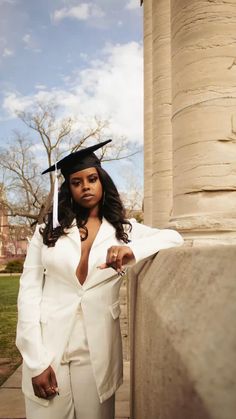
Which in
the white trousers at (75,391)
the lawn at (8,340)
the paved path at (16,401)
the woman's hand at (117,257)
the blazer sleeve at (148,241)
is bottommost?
the lawn at (8,340)

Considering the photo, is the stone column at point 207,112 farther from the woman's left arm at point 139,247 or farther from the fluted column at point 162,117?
the fluted column at point 162,117

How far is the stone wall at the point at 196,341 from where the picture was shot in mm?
773

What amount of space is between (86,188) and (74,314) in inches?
28.9

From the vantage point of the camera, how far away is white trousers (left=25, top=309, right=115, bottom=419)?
1851mm

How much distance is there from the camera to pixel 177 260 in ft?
4.68

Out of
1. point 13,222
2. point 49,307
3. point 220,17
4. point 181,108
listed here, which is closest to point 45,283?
point 49,307

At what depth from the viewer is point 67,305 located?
192 cm

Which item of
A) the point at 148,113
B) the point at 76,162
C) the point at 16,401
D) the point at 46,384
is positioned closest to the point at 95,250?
the point at 76,162

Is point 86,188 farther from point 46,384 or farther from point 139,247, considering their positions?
point 46,384

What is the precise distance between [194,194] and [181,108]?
876 millimetres

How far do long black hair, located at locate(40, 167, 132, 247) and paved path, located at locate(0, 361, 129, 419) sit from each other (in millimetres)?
2554

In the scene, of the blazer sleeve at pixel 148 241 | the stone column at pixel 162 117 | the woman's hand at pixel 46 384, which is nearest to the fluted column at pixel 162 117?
the stone column at pixel 162 117

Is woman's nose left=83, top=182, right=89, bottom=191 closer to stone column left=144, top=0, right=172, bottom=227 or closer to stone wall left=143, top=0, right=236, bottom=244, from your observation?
stone wall left=143, top=0, right=236, bottom=244

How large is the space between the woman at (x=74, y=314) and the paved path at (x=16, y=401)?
216 cm
